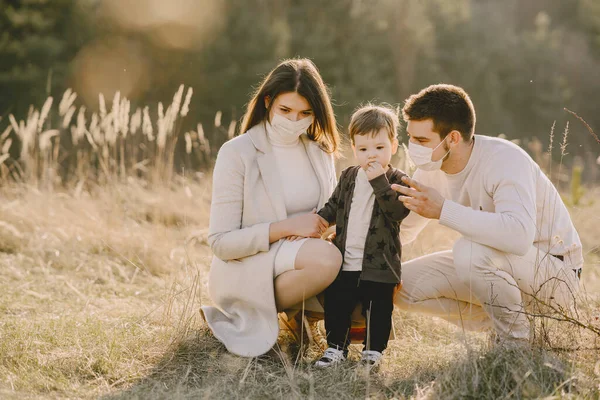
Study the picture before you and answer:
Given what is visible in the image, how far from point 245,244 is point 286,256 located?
203 mm

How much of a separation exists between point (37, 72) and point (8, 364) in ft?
37.6

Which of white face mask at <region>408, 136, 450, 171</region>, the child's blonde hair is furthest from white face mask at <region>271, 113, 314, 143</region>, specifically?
white face mask at <region>408, 136, 450, 171</region>

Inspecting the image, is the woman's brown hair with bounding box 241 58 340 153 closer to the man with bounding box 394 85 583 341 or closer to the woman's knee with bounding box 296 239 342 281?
the man with bounding box 394 85 583 341

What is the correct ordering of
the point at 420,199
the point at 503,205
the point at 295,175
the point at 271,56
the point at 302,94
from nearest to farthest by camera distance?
1. the point at 420,199
2. the point at 503,205
3. the point at 302,94
4. the point at 295,175
5. the point at 271,56

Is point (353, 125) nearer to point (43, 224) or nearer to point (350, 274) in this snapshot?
point (350, 274)

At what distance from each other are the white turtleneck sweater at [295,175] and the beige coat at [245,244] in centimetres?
7

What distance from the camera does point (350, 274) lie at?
3174 mm

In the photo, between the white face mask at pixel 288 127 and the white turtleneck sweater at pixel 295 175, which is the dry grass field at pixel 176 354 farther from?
the white face mask at pixel 288 127

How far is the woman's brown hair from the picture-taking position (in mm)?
3334

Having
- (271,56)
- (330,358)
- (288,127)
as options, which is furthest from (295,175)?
(271,56)

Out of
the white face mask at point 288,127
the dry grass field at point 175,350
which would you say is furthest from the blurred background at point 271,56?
the white face mask at point 288,127

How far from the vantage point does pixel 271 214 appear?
3.34 m

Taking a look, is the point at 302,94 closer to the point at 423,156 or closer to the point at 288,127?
the point at 288,127

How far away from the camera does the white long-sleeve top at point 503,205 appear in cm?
306
